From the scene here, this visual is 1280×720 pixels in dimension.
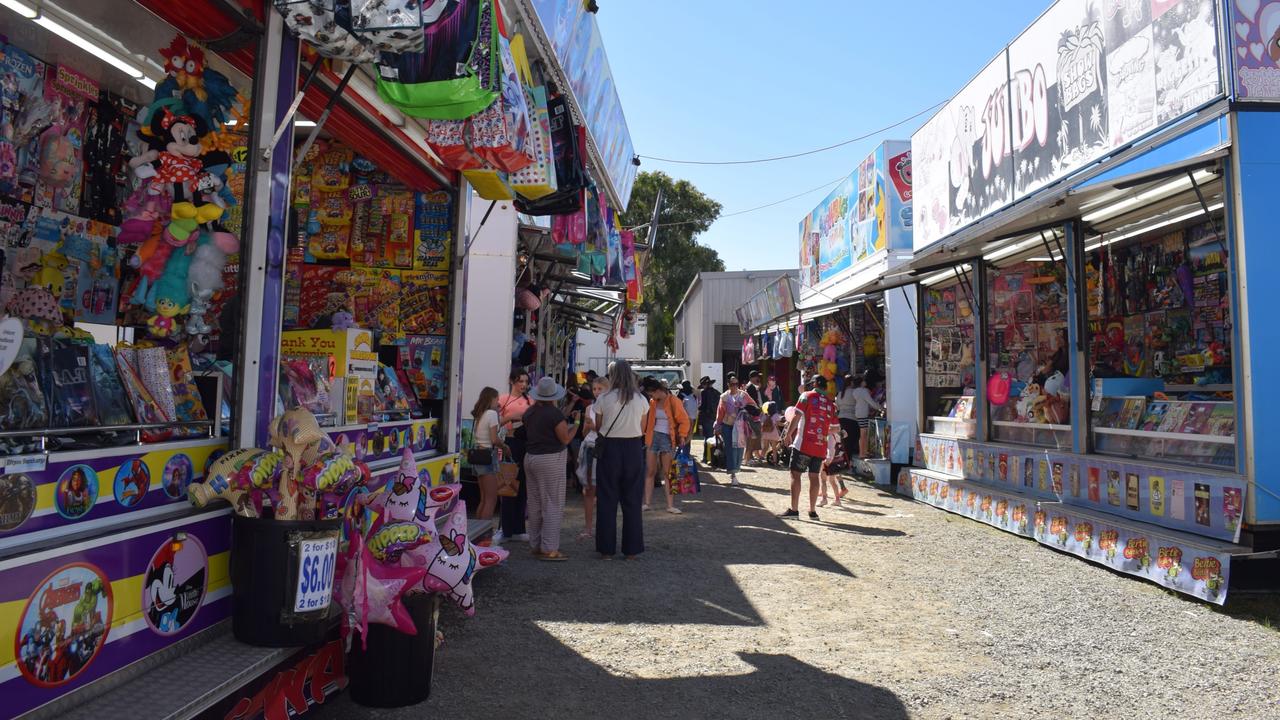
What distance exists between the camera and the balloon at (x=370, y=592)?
350 centimetres

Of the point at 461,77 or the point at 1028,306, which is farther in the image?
the point at 1028,306

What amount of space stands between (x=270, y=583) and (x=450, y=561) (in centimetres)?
84

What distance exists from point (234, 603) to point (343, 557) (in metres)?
0.45

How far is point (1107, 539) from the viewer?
6.87 metres

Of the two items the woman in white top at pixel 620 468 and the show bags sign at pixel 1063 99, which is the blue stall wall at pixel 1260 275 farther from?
the woman in white top at pixel 620 468

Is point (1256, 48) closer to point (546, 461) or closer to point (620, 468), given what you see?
point (620, 468)

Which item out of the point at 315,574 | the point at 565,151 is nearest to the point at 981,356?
the point at 565,151

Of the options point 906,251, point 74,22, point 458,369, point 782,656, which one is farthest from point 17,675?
point 906,251

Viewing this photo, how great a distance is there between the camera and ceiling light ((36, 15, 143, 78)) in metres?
3.95

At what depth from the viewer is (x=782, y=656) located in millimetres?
4816

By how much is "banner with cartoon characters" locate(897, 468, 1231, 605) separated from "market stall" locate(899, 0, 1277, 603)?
0.02 m

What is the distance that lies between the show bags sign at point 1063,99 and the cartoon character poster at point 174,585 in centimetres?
730

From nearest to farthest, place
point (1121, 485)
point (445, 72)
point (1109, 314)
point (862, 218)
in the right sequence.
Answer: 1. point (445, 72)
2. point (1121, 485)
3. point (1109, 314)
4. point (862, 218)

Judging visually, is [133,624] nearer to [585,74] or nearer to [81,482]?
[81,482]
